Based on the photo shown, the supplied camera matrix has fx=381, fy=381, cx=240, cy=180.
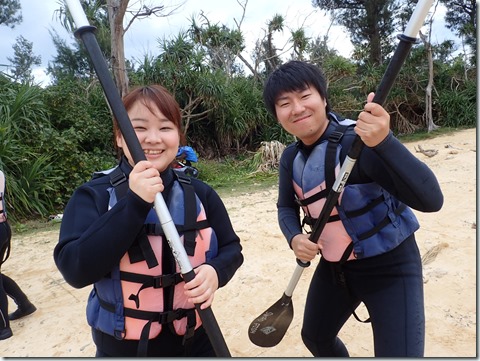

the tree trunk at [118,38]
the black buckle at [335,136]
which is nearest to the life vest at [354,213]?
the black buckle at [335,136]

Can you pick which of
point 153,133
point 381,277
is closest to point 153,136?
point 153,133

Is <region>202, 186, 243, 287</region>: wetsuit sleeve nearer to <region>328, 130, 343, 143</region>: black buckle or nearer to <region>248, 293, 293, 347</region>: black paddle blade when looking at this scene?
<region>328, 130, 343, 143</region>: black buckle

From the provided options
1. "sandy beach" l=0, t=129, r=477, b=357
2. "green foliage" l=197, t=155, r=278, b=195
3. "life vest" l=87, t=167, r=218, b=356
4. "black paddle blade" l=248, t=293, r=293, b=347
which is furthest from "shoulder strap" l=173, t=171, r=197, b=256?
"green foliage" l=197, t=155, r=278, b=195

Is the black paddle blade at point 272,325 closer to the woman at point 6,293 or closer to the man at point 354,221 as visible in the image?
the man at point 354,221

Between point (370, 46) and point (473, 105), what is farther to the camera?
point (370, 46)

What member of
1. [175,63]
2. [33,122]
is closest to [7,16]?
[33,122]

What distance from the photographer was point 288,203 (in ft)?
6.07

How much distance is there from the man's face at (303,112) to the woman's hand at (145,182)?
706 millimetres

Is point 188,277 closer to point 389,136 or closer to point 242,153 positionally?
point 389,136

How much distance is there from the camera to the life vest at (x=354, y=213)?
149 cm

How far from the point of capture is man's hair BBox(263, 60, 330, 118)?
5.10 ft

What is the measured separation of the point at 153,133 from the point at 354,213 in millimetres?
830

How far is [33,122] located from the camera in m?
6.60

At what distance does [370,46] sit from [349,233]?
16198 millimetres
